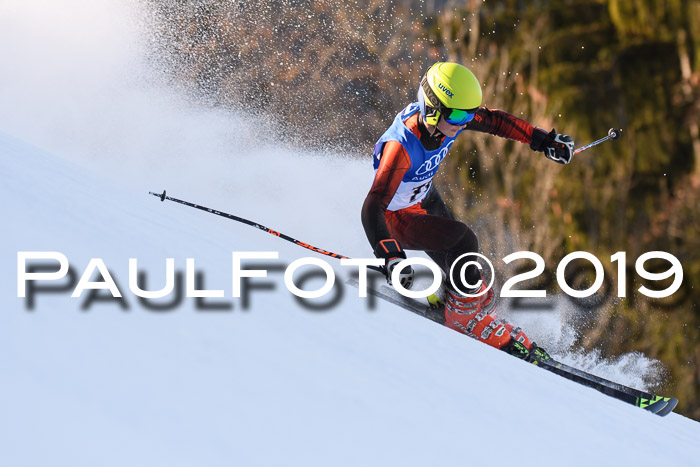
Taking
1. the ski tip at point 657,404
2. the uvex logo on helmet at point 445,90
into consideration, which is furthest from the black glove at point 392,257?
the ski tip at point 657,404

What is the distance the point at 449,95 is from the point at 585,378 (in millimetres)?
1763

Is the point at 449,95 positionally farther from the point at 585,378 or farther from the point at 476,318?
the point at 585,378

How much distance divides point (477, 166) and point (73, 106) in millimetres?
6783

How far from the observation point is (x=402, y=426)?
5.45 feet

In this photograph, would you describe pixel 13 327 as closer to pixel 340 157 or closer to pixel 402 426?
pixel 402 426

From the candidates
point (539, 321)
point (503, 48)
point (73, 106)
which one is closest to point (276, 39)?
point (503, 48)

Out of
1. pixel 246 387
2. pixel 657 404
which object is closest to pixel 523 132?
pixel 657 404

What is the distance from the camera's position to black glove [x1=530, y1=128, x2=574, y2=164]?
4098 mm

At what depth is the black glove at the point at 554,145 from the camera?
13.4 feet

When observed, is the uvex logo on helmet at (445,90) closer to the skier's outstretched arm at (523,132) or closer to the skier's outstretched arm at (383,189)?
the skier's outstretched arm at (383,189)

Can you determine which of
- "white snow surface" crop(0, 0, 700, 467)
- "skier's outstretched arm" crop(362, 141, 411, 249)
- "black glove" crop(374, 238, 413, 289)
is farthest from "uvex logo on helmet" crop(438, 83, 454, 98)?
"white snow surface" crop(0, 0, 700, 467)

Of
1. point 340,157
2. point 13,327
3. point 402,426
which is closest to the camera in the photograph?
point 13,327

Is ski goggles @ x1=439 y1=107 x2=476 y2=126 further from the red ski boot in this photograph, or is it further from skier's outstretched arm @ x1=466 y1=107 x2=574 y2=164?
the red ski boot

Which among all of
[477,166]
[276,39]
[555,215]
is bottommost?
[555,215]
